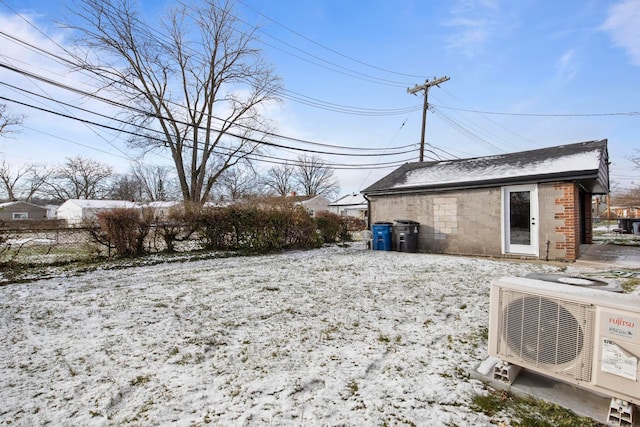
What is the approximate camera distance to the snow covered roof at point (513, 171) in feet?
25.2

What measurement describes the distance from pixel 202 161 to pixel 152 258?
1384cm

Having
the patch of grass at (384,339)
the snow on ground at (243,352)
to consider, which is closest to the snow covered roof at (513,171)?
the snow on ground at (243,352)

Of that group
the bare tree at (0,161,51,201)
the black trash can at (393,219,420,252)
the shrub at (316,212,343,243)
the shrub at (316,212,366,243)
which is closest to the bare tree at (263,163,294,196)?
the bare tree at (0,161,51,201)

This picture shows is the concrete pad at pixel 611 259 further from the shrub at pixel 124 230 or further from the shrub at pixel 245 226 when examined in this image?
the shrub at pixel 124 230

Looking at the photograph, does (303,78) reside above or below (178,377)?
above

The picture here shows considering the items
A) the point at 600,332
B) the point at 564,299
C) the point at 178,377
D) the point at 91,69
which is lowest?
the point at 178,377

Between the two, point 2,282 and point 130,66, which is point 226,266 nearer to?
point 2,282

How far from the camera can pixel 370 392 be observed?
2172 mm

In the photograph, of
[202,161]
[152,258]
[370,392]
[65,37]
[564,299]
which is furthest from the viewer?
[202,161]

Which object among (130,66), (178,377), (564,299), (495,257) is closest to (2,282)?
(178,377)

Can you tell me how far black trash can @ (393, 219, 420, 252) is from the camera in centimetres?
983

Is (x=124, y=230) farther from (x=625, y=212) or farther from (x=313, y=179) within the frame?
(x=625, y=212)

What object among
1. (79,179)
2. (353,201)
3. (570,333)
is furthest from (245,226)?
(79,179)

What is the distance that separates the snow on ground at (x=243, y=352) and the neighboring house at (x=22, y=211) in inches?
1851
